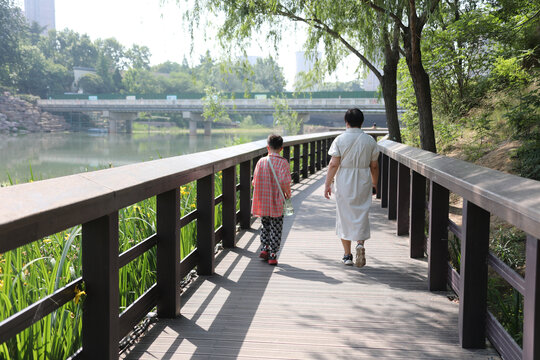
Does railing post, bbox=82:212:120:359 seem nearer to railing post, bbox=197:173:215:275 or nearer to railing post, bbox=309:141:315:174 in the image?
railing post, bbox=197:173:215:275

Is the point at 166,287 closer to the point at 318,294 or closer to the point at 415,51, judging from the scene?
the point at 318,294

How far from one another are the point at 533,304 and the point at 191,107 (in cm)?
7177

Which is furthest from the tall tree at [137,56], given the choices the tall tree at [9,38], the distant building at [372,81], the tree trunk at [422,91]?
the tree trunk at [422,91]

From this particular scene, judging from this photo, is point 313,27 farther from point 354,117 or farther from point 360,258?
point 360,258

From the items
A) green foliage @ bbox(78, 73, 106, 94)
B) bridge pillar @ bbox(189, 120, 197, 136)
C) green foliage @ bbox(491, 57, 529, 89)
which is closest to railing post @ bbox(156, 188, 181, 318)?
green foliage @ bbox(491, 57, 529, 89)

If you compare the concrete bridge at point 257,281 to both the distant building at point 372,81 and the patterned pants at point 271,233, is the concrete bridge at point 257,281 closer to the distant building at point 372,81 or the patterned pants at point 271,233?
the patterned pants at point 271,233

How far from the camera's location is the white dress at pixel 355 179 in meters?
5.43

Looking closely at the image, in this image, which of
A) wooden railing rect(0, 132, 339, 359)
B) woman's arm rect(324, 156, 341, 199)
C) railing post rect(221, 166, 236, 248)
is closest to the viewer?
wooden railing rect(0, 132, 339, 359)

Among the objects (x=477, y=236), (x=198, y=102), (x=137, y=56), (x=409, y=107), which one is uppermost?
(x=137, y=56)

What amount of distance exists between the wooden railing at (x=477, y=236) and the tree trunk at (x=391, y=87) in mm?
7344

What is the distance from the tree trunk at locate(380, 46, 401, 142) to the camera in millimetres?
12555

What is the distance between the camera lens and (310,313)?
404 cm

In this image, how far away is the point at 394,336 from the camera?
3588 mm

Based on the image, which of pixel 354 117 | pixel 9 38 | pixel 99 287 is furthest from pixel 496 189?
pixel 9 38
